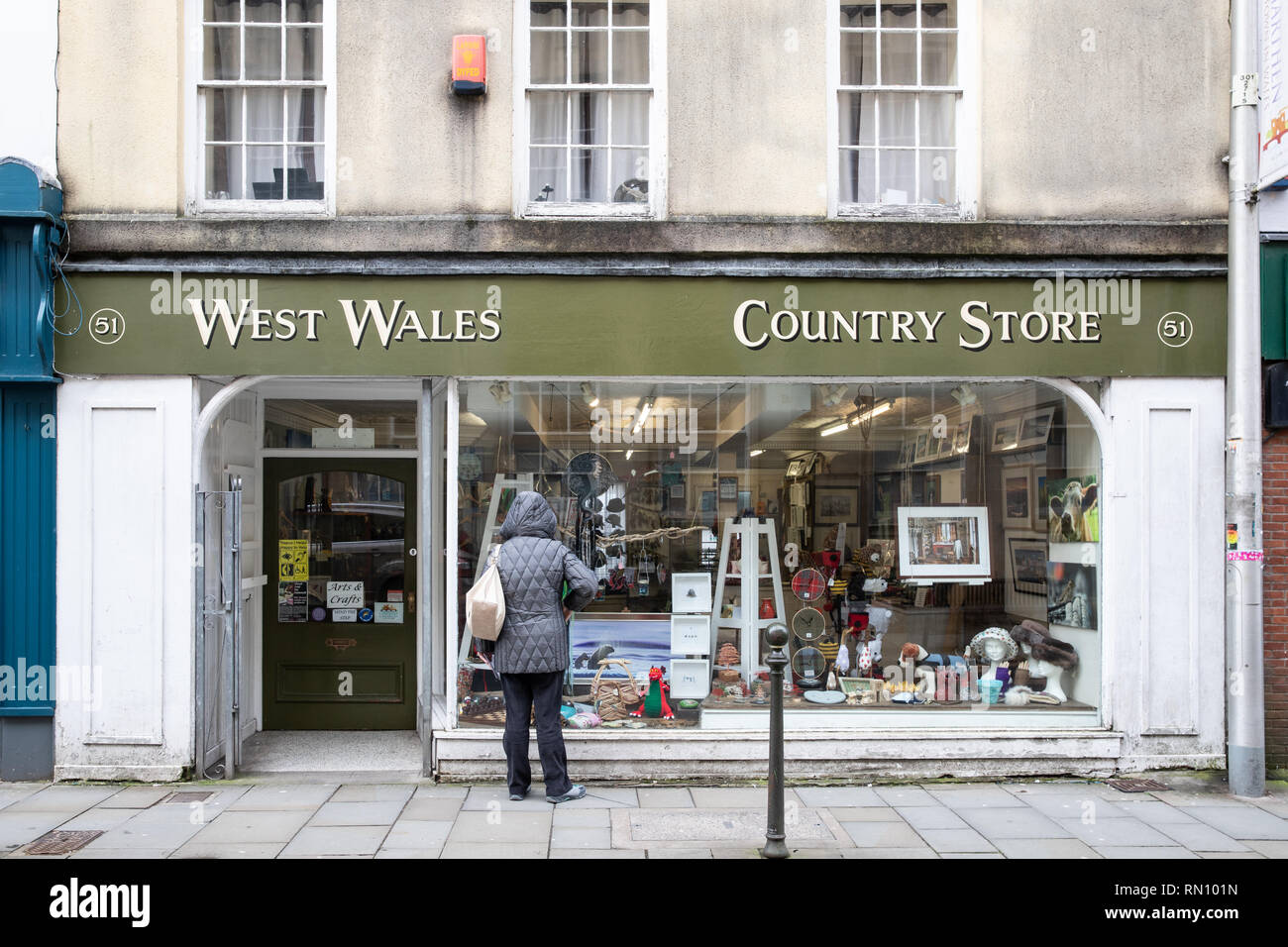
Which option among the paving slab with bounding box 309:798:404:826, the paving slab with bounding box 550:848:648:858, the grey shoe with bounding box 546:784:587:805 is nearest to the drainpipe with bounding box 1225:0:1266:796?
the paving slab with bounding box 550:848:648:858

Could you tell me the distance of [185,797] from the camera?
6.63 metres

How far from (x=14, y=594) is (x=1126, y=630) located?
798 centimetres

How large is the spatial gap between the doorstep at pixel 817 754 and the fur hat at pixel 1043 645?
636mm

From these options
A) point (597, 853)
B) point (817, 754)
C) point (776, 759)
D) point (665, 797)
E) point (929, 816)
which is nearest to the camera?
point (776, 759)

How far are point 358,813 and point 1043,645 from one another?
527 centimetres

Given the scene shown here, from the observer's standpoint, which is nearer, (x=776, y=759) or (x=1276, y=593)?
(x=776, y=759)

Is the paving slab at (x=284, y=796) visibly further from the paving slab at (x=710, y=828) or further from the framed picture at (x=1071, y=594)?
the framed picture at (x=1071, y=594)

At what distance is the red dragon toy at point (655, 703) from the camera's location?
7547mm

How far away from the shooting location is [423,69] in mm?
7102

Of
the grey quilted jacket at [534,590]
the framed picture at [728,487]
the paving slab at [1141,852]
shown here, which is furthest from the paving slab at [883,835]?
the framed picture at [728,487]

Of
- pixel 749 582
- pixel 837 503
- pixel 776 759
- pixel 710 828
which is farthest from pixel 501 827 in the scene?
pixel 837 503

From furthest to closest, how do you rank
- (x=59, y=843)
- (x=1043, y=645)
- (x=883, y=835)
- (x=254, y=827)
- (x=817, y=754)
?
(x=1043, y=645) → (x=817, y=754) → (x=254, y=827) → (x=883, y=835) → (x=59, y=843)

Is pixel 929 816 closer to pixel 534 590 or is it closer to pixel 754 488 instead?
pixel 754 488

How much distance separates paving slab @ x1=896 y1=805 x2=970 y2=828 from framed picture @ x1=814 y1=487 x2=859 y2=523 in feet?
7.77
